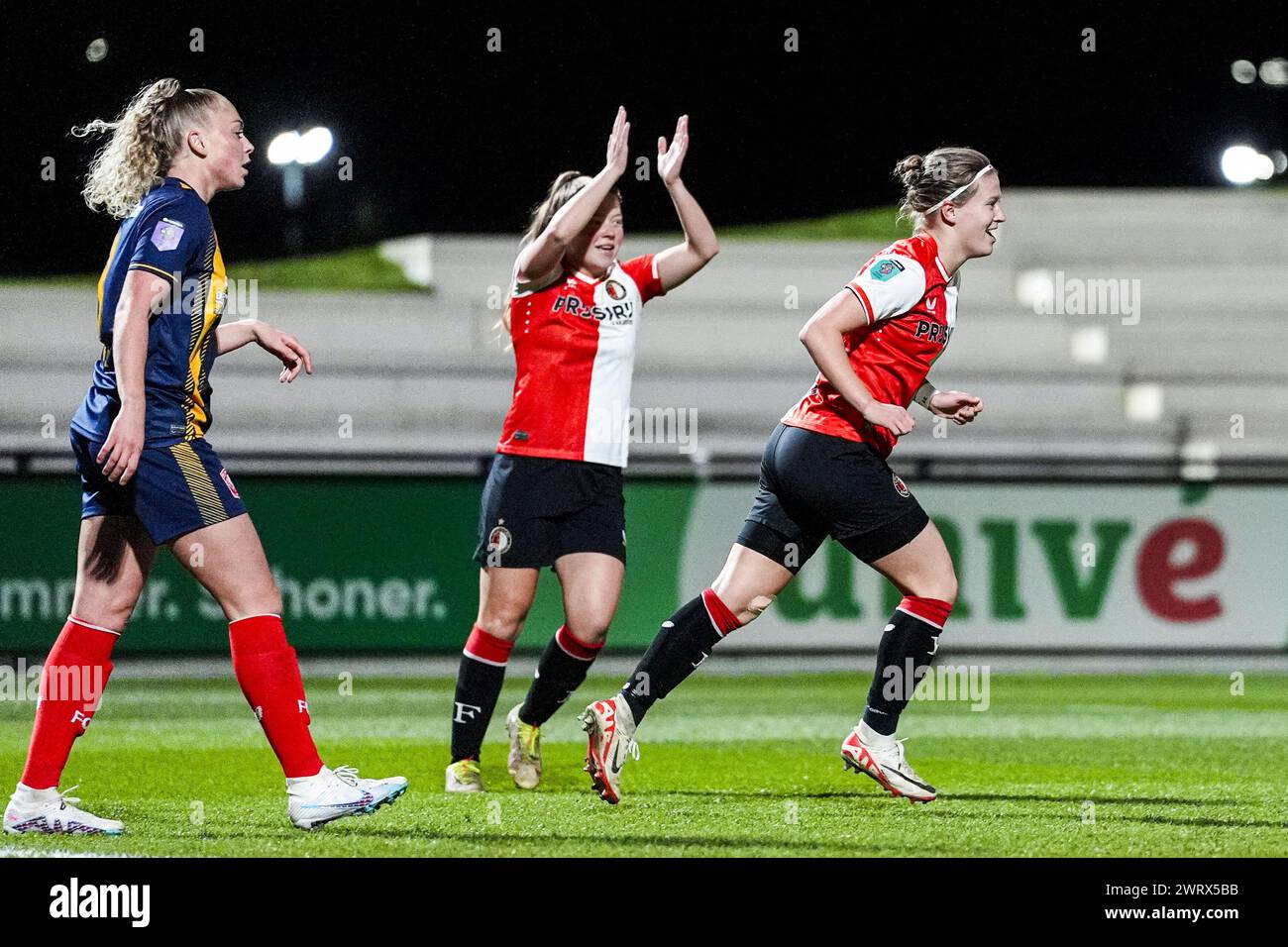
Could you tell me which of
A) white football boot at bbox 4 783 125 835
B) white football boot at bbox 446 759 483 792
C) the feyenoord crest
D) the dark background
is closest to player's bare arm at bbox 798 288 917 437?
the feyenoord crest

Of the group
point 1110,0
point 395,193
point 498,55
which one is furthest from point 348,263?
point 1110,0

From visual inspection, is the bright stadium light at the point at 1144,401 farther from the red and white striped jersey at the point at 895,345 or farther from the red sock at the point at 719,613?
the red sock at the point at 719,613

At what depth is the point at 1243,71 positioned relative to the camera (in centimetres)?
1614

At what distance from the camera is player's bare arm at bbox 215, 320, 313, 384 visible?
4957 millimetres

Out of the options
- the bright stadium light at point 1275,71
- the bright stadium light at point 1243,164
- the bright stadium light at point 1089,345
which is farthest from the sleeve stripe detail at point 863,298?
the bright stadium light at point 1243,164

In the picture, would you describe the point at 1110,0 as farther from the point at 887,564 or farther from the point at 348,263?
the point at 887,564

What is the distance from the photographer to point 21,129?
1412cm

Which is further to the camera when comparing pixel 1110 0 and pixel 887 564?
pixel 1110 0

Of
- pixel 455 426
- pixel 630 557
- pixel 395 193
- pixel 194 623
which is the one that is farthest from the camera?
pixel 395 193

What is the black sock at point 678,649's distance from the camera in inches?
210

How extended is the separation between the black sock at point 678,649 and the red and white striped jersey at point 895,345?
2.04 feet

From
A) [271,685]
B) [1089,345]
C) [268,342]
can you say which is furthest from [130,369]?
[1089,345]

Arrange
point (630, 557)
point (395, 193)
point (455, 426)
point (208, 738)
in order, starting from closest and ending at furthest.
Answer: point (208, 738) → point (630, 557) → point (455, 426) → point (395, 193)

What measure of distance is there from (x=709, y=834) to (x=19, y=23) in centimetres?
1127
